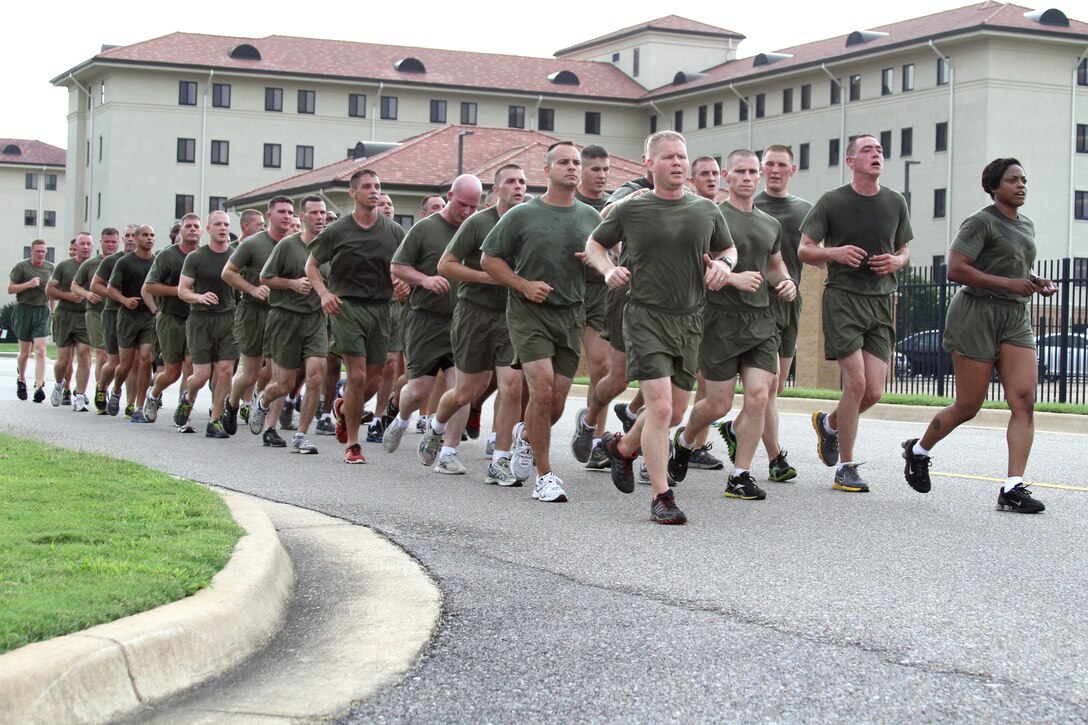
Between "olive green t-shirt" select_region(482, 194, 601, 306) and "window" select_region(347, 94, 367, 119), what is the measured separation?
79.5m

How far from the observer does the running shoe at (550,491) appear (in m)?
9.27

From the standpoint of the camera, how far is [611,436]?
9570 mm

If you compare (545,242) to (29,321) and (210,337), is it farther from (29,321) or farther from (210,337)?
(29,321)

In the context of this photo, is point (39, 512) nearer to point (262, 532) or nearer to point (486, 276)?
point (262, 532)

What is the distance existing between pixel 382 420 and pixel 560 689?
9.72m

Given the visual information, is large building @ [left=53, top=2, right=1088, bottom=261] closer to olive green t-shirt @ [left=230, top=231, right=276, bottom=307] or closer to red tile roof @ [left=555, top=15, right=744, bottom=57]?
red tile roof @ [left=555, top=15, right=744, bottom=57]

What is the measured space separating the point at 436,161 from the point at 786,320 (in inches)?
2363

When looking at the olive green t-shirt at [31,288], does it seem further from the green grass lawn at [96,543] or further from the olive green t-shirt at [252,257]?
the green grass lawn at [96,543]

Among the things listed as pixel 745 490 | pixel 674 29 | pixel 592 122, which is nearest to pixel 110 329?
pixel 745 490

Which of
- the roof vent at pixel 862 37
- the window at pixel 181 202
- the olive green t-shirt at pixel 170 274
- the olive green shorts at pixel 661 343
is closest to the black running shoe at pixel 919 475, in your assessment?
the olive green shorts at pixel 661 343

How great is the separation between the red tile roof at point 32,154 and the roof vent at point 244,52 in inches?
1835

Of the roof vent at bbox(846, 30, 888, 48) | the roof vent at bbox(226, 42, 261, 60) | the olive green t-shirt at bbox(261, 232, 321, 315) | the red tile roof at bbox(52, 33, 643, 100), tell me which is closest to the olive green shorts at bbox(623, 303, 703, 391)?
the olive green t-shirt at bbox(261, 232, 321, 315)

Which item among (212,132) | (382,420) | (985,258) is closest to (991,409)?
(382,420)

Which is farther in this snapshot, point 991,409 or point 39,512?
point 991,409
